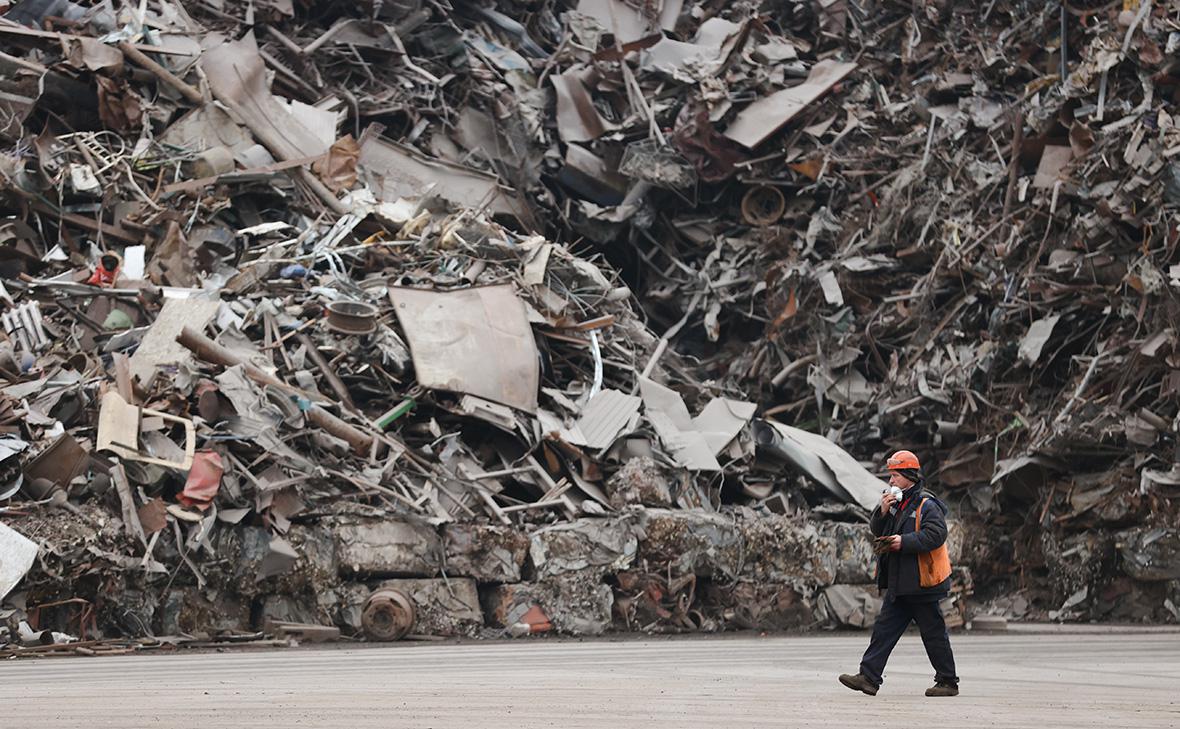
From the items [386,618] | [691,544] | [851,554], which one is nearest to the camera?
[386,618]

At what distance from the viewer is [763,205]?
1692cm

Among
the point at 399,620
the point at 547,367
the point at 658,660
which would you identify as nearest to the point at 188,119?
the point at 547,367

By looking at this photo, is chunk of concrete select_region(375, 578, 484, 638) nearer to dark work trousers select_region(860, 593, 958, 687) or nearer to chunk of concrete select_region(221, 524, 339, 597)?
chunk of concrete select_region(221, 524, 339, 597)

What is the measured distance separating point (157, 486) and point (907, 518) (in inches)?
221

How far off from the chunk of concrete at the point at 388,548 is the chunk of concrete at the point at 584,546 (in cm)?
73

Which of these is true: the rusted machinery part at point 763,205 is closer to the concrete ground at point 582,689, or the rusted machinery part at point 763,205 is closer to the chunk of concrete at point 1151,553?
the chunk of concrete at point 1151,553

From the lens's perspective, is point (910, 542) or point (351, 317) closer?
point (910, 542)

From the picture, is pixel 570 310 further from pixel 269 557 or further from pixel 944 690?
pixel 944 690

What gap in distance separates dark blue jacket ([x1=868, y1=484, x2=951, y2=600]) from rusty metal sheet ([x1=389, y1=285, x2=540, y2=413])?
19.0ft

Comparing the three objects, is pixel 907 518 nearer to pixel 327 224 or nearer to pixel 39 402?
pixel 39 402

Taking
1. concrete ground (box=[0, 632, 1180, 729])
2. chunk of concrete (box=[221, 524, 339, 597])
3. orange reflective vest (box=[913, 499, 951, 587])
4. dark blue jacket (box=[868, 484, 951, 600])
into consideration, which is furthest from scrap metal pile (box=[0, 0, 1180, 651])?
orange reflective vest (box=[913, 499, 951, 587])

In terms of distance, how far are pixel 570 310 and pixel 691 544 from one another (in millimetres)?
3124

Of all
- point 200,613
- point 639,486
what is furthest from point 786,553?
point 200,613

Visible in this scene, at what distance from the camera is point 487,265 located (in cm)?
1257
